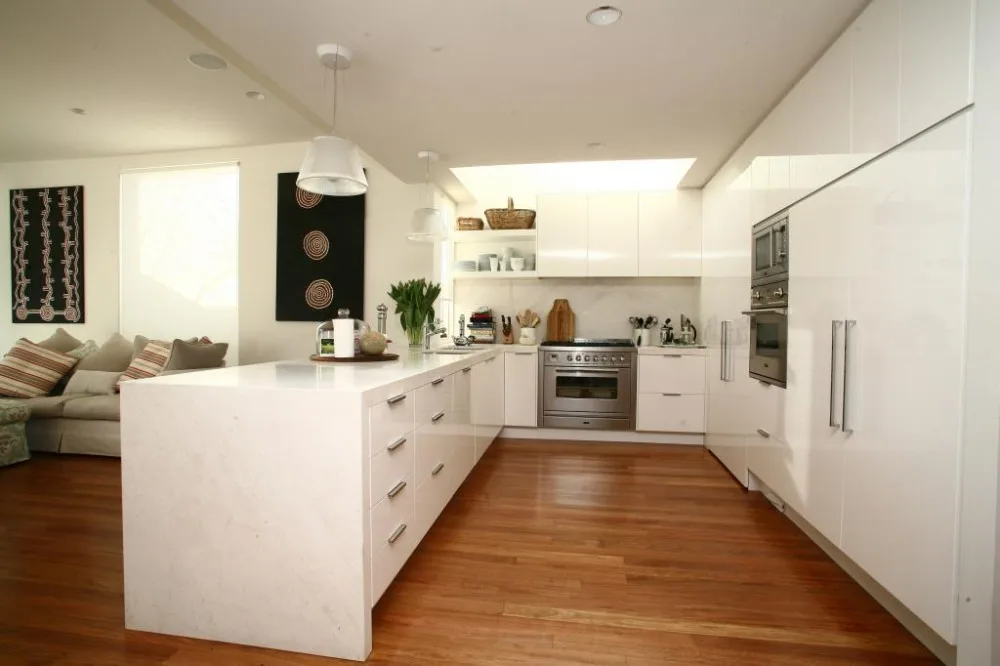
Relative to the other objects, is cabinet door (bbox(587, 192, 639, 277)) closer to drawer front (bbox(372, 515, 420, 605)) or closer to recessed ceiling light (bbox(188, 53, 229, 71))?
recessed ceiling light (bbox(188, 53, 229, 71))

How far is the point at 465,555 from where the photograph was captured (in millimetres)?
2143

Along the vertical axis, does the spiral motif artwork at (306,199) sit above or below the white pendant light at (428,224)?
above

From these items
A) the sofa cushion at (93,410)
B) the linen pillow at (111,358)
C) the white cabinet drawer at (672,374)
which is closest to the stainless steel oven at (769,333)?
the white cabinet drawer at (672,374)

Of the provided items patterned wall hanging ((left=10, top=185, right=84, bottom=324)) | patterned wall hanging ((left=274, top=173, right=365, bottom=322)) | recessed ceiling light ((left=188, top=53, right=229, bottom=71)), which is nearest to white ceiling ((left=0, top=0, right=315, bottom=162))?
recessed ceiling light ((left=188, top=53, right=229, bottom=71))

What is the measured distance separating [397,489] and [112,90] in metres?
3.83

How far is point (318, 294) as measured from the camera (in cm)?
462

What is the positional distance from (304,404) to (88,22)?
2.88 meters

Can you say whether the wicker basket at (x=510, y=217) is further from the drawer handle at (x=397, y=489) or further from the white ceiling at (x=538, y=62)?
the drawer handle at (x=397, y=489)

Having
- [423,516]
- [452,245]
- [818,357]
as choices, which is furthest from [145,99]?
[818,357]

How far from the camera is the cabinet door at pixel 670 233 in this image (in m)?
4.20

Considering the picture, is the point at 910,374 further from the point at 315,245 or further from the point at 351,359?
the point at 315,245

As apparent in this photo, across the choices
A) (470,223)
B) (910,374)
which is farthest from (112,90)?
(910,374)

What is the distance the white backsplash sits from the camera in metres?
4.56

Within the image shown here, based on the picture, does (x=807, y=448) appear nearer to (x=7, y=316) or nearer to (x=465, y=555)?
(x=465, y=555)
